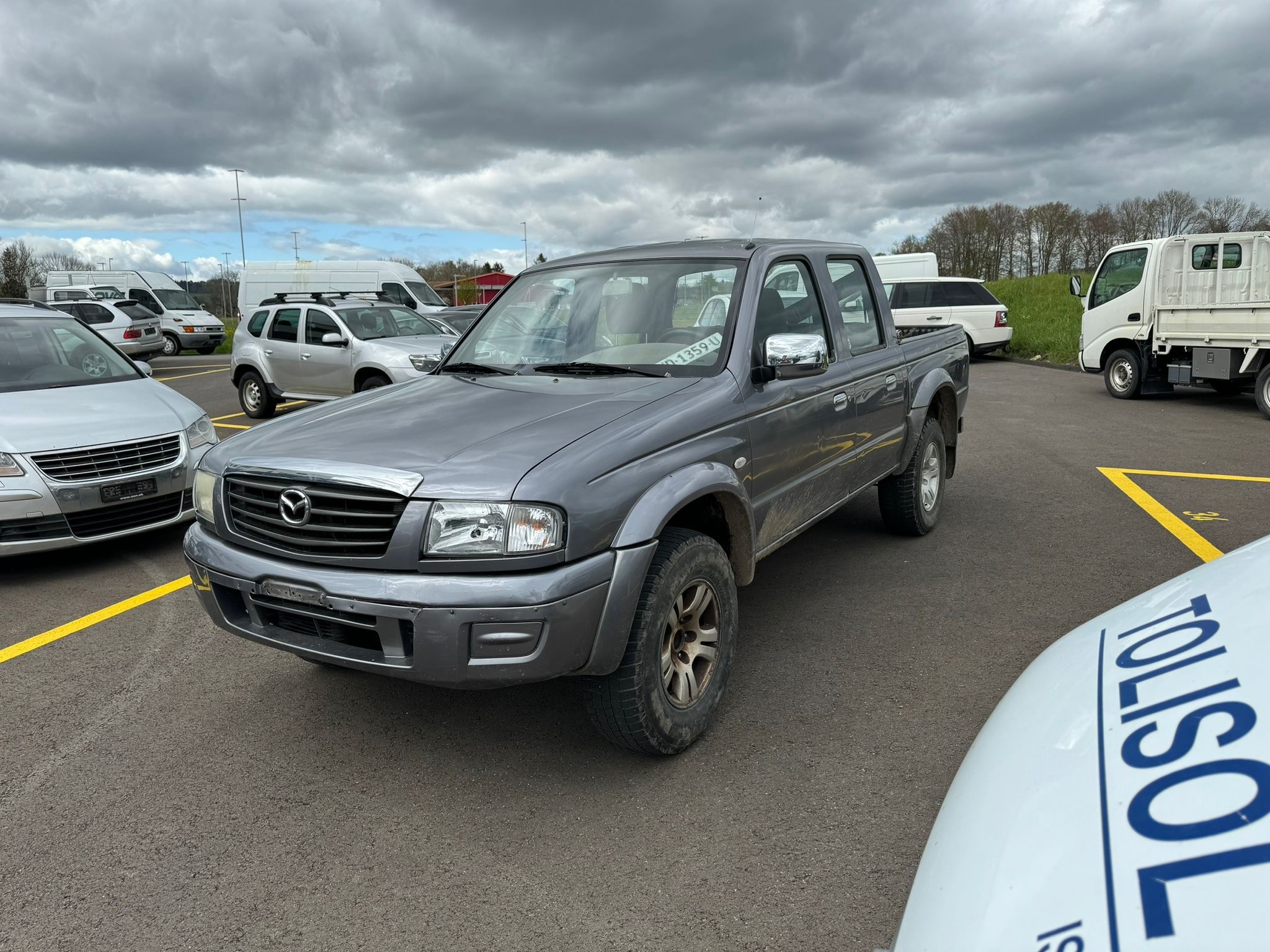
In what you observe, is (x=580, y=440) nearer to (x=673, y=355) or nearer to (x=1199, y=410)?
(x=673, y=355)

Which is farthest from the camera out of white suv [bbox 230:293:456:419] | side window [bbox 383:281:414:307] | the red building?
the red building

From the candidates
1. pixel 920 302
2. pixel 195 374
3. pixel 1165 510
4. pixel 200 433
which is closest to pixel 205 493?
pixel 200 433

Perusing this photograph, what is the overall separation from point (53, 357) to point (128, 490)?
1786mm

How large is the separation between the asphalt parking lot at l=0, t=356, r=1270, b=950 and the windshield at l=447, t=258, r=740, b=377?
1399mm

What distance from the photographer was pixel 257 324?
1360cm

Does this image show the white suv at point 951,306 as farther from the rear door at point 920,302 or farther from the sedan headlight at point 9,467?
the sedan headlight at point 9,467

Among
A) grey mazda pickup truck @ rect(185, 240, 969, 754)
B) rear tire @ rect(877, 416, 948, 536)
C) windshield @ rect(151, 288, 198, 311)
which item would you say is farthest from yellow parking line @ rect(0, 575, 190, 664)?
windshield @ rect(151, 288, 198, 311)

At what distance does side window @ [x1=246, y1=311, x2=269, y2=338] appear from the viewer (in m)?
13.5

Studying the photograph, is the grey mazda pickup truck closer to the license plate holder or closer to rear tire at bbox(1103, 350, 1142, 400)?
the license plate holder

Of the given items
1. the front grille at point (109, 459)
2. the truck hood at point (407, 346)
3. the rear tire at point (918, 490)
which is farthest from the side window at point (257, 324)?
the rear tire at point (918, 490)

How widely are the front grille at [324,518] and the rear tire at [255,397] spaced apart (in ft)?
35.8

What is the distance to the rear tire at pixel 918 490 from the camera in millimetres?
5691

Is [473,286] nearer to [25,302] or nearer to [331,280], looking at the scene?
[331,280]

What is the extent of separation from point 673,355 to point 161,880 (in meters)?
2.52
